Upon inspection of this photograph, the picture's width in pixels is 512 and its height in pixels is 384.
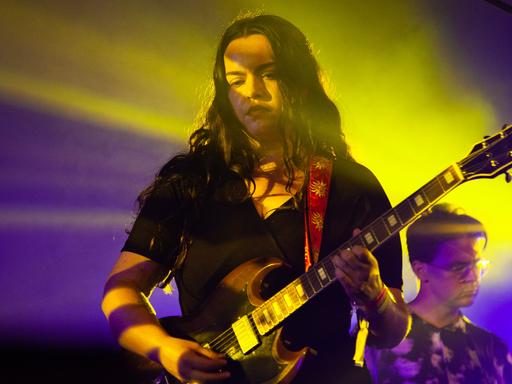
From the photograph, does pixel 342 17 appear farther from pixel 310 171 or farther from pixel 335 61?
pixel 310 171

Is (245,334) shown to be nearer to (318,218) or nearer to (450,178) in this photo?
(318,218)

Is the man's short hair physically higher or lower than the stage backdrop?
lower

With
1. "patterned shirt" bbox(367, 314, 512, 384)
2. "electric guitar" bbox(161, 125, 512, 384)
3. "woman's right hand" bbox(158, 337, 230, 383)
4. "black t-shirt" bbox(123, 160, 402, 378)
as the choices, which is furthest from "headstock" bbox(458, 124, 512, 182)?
"woman's right hand" bbox(158, 337, 230, 383)

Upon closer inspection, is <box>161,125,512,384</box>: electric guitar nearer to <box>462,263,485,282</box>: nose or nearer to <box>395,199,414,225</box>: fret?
<box>395,199,414,225</box>: fret

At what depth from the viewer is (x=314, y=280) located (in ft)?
4.91

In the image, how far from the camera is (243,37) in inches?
74.5

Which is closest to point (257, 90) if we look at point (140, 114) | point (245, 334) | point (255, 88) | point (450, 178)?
point (255, 88)

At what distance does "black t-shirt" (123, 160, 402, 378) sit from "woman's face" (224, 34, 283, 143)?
0.26m

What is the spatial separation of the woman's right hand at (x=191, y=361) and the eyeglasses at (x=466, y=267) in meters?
1.09

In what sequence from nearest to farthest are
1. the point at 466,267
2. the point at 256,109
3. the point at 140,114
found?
the point at 256,109 → the point at 140,114 → the point at 466,267

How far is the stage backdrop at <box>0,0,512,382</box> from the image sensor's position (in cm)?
172

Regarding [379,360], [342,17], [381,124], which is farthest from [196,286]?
[342,17]

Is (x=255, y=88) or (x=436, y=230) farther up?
(x=255, y=88)

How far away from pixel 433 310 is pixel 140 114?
4.21 ft
